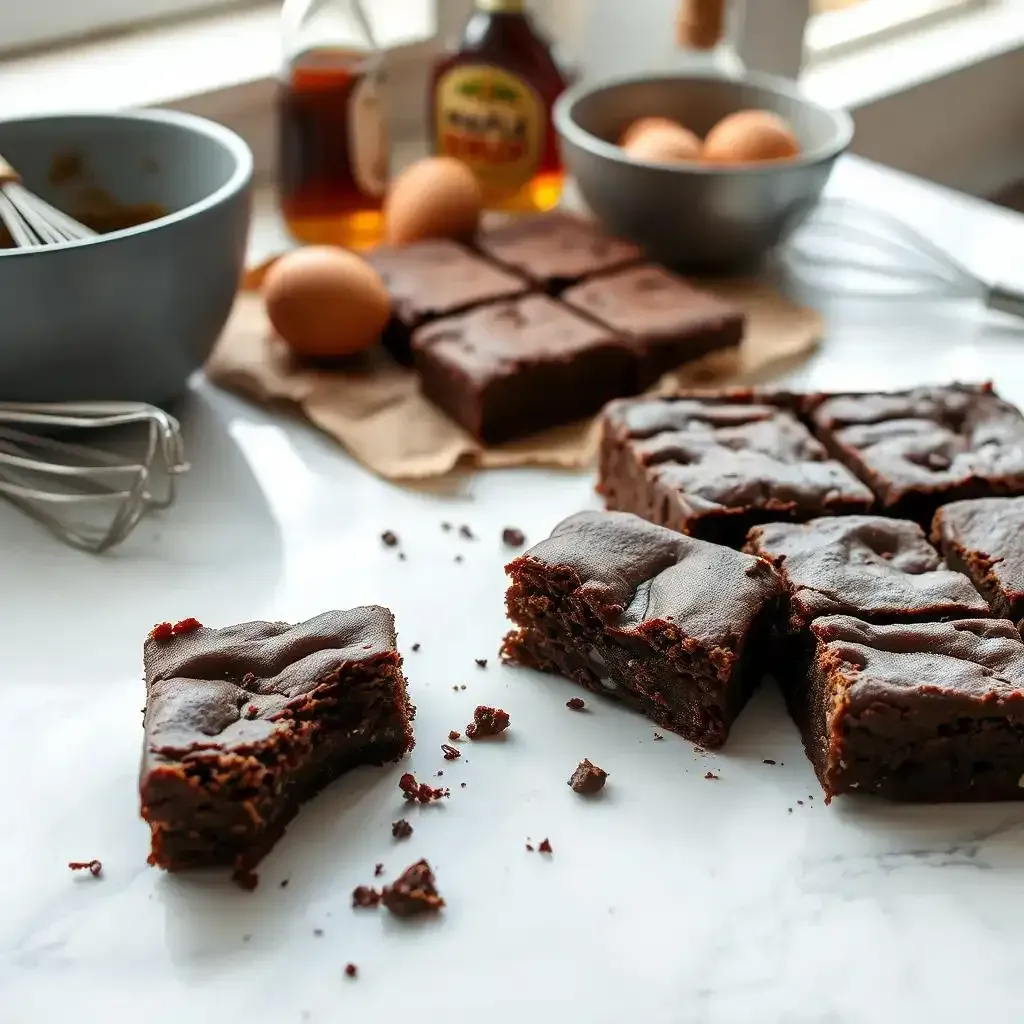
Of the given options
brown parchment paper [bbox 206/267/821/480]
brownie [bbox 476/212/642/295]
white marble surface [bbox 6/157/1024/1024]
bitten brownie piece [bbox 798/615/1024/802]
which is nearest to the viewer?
white marble surface [bbox 6/157/1024/1024]

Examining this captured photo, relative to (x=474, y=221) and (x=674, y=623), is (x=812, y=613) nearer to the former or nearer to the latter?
(x=674, y=623)

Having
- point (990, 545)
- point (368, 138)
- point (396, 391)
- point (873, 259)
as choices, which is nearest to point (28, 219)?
point (396, 391)

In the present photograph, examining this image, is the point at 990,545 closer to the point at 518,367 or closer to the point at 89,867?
the point at 518,367

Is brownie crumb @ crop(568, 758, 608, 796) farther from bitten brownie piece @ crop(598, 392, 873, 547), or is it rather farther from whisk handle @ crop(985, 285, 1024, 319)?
whisk handle @ crop(985, 285, 1024, 319)

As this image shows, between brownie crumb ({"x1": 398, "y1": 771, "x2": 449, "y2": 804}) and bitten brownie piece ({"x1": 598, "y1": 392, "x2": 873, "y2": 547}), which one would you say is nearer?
brownie crumb ({"x1": 398, "y1": 771, "x2": 449, "y2": 804})

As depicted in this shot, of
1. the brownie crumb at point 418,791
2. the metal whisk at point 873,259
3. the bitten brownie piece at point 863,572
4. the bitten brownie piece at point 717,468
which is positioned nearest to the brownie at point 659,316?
the bitten brownie piece at point 717,468

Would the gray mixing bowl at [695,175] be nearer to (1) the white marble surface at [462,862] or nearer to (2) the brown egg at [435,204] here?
(2) the brown egg at [435,204]

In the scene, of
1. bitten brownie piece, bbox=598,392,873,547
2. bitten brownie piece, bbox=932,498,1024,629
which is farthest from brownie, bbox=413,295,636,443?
bitten brownie piece, bbox=932,498,1024,629
